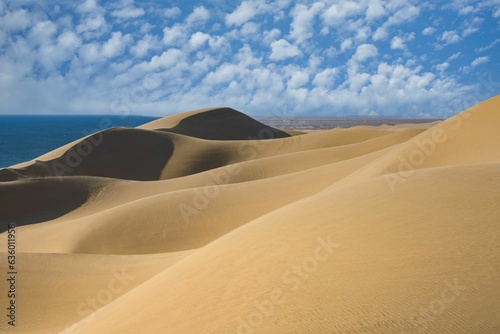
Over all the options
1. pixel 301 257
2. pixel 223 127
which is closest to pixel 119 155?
pixel 223 127

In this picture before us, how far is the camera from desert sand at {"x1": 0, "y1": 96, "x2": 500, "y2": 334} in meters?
5.86

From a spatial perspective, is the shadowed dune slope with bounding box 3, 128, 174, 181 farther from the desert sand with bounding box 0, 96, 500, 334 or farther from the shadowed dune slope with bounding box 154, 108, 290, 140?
the desert sand with bounding box 0, 96, 500, 334

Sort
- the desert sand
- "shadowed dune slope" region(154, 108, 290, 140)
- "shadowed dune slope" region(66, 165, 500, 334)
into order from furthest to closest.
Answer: "shadowed dune slope" region(154, 108, 290, 140)
the desert sand
"shadowed dune slope" region(66, 165, 500, 334)

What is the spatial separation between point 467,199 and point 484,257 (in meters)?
2.23

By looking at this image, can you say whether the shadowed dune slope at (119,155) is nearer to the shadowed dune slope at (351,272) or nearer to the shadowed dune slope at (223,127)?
the shadowed dune slope at (223,127)

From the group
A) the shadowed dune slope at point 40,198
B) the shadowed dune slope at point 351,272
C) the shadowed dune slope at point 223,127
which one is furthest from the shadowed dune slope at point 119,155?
the shadowed dune slope at point 351,272

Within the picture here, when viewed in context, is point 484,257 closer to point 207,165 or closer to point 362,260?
point 362,260

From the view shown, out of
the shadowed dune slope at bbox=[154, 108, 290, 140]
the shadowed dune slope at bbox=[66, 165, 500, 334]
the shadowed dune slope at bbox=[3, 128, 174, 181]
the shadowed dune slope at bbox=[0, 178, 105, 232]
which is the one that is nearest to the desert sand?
Answer: the shadowed dune slope at bbox=[66, 165, 500, 334]

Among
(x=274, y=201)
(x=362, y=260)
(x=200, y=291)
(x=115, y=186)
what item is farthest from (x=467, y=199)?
(x=115, y=186)

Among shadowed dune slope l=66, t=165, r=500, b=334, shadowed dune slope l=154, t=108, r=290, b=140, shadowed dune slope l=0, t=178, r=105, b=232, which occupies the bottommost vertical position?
shadowed dune slope l=0, t=178, r=105, b=232

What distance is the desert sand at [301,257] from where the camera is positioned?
19.2ft

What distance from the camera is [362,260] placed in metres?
6.91

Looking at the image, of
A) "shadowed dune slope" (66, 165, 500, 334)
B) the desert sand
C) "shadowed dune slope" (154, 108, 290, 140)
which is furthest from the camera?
"shadowed dune slope" (154, 108, 290, 140)

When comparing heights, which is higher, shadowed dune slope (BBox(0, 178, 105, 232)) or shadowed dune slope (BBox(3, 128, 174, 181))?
shadowed dune slope (BBox(3, 128, 174, 181))
